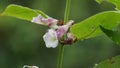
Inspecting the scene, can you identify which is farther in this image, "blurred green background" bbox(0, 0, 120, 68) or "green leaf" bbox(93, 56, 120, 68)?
"blurred green background" bbox(0, 0, 120, 68)

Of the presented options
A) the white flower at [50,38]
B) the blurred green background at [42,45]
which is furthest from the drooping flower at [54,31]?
the blurred green background at [42,45]

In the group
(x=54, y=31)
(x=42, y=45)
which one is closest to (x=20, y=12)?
(x=54, y=31)

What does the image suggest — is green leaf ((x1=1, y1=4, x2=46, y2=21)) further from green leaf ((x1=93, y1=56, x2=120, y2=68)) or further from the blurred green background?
the blurred green background

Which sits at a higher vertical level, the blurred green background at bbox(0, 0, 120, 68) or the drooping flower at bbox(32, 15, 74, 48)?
the drooping flower at bbox(32, 15, 74, 48)

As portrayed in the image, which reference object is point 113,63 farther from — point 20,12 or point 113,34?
point 20,12

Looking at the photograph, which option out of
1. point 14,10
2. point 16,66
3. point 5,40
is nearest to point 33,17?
point 14,10

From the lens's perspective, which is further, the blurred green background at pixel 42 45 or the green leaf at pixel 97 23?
the blurred green background at pixel 42 45

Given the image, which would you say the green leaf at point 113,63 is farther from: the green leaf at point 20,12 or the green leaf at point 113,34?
the green leaf at point 20,12

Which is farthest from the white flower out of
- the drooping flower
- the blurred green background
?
the blurred green background
